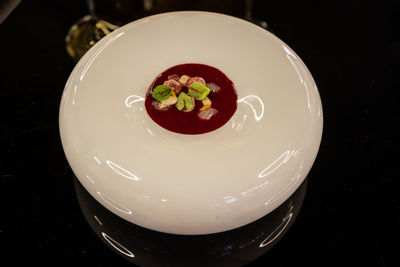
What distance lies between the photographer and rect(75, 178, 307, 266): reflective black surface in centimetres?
140

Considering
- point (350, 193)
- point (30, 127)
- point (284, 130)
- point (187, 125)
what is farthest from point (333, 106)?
point (30, 127)

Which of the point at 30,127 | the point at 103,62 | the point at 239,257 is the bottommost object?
the point at 239,257

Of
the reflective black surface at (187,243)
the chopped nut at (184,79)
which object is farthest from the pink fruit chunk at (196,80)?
the reflective black surface at (187,243)

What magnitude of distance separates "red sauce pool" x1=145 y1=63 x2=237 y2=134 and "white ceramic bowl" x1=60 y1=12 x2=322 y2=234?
20 millimetres

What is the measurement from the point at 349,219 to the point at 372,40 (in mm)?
832

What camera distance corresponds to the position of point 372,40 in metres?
2.02

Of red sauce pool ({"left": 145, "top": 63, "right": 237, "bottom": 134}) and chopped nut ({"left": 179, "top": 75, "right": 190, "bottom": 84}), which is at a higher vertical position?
chopped nut ({"left": 179, "top": 75, "right": 190, "bottom": 84})

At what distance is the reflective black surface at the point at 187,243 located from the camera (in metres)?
1.40

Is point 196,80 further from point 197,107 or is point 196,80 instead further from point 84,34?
point 84,34

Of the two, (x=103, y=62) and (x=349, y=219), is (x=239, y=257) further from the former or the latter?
(x=103, y=62)

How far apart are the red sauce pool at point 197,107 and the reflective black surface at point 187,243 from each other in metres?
0.31

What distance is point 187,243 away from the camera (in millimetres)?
1418

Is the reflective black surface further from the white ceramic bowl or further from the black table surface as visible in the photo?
the white ceramic bowl

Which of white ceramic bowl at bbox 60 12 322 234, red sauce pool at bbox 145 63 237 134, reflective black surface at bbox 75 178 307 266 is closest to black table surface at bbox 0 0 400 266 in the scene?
reflective black surface at bbox 75 178 307 266
